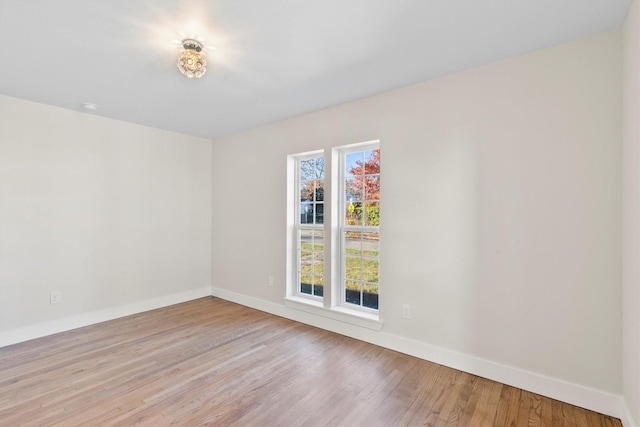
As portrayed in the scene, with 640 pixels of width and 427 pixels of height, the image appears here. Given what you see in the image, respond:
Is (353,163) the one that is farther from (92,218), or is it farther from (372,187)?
(92,218)

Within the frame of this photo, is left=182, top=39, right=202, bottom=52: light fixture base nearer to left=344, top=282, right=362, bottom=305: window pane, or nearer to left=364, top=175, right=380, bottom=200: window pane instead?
left=364, top=175, right=380, bottom=200: window pane

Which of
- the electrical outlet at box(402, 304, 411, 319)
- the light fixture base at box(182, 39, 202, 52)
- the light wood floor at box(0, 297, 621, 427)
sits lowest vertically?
the light wood floor at box(0, 297, 621, 427)

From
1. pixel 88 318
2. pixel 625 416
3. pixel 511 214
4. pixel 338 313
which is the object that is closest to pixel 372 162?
pixel 511 214

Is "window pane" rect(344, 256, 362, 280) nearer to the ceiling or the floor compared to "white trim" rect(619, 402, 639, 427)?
nearer to the ceiling

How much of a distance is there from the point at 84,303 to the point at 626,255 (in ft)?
16.5

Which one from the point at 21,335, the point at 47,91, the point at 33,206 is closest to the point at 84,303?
the point at 21,335

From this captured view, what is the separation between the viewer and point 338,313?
10.8 feet

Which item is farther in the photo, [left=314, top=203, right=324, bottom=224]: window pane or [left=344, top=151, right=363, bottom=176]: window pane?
[left=314, top=203, right=324, bottom=224]: window pane

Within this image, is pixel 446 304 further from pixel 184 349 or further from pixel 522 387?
pixel 184 349

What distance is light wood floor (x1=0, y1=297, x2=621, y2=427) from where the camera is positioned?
1941mm

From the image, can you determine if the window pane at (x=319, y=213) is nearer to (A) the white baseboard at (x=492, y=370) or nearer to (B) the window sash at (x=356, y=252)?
(B) the window sash at (x=356, y=252)

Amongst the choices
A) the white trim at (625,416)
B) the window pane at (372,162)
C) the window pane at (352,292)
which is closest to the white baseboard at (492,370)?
the white trim at (625,416)

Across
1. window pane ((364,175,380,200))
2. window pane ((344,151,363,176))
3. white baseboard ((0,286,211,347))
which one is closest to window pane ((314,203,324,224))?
window pane ((344,151,363,176))

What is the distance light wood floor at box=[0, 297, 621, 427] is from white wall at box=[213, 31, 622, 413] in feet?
1.03
